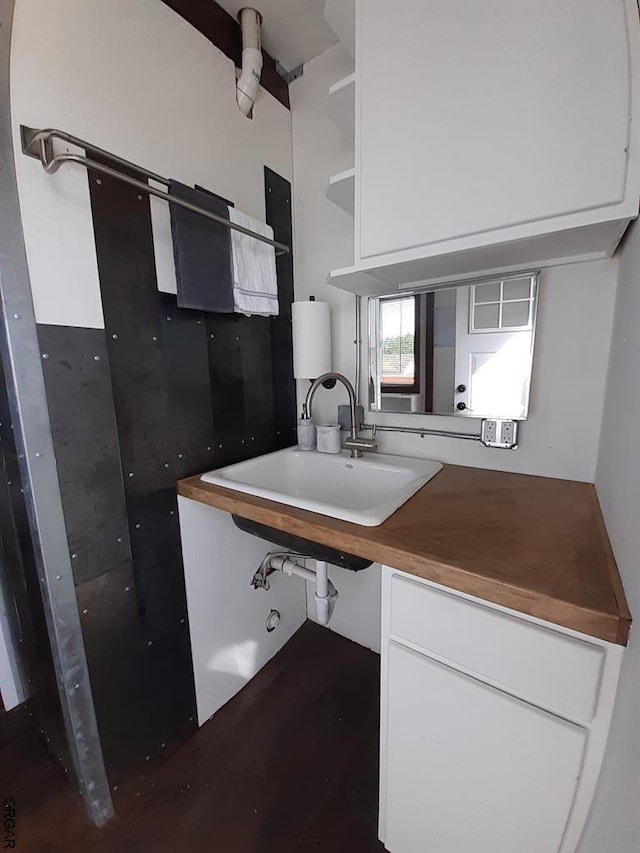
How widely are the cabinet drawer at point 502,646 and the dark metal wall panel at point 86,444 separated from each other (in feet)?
2.55

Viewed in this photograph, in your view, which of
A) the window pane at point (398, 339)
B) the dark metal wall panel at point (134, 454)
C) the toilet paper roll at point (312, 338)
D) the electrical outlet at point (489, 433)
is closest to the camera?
the dark metal wall panel at point (134, 454)

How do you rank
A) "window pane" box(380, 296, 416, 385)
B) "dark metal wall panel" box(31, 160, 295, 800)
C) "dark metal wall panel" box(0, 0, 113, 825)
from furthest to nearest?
"window pane" box(380, 296, 416, 385)
"dark metal wall panel" box(31, 160, 295, 800)
"dark metal wall panel" box(0, 0, 113, 825)

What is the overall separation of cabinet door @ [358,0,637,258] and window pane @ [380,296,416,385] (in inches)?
14.8

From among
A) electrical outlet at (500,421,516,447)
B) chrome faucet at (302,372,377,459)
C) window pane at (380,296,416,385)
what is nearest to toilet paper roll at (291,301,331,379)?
chrome faucet at (302,372,377,459)

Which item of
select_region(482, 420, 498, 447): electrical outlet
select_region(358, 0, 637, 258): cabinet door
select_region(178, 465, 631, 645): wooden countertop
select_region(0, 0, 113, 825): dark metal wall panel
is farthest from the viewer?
select_region(482, 420, 498, 447): electrical outlet

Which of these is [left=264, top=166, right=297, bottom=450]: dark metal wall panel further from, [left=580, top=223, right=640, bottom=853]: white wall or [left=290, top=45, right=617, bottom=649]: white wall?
[left=580, top=223, right=640, bottom=853]: white wall

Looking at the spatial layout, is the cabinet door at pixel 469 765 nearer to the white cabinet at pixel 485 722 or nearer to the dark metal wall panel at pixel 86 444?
the white cabinet at pixel 485 722

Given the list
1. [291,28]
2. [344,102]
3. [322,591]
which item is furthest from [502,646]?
[291,28]

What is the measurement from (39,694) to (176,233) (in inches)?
59.2

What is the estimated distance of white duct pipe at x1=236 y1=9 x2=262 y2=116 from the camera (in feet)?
3.82

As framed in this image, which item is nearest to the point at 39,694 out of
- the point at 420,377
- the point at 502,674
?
the point at 502,674

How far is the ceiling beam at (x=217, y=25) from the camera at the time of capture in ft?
3.46

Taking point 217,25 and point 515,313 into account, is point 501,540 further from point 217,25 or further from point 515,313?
point 217,25

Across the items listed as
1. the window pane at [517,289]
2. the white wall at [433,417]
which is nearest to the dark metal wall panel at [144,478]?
the white wall at [433,417]
